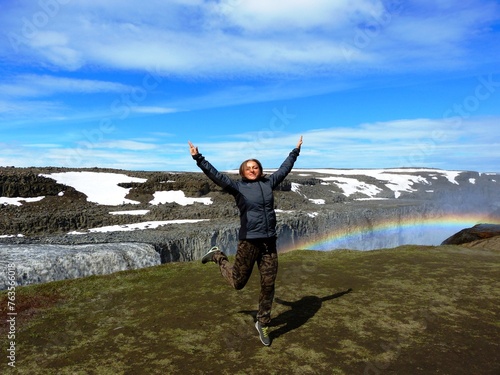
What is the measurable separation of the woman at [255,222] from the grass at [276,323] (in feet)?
2.88

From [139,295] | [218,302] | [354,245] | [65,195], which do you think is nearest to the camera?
[218,302]

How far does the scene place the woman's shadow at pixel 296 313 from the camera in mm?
7166

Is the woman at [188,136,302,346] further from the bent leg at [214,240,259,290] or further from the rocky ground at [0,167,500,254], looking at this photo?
the rocky ground at [0,167,500,254]

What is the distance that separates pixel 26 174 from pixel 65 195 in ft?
19.1

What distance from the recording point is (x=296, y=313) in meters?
7.95

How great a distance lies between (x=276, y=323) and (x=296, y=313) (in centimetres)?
68

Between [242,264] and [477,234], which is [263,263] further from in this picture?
[477,234]

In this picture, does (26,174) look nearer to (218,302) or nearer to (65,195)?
(65,195)

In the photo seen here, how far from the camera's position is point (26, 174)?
151 ft

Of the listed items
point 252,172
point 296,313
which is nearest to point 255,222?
point 252,172

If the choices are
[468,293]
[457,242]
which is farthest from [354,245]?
[468,293]

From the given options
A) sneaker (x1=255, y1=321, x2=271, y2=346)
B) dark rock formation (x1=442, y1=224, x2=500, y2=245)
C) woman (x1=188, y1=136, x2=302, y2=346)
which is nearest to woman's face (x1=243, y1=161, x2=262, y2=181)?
woman (x1=188, y1=136, x2=302, y2=346)

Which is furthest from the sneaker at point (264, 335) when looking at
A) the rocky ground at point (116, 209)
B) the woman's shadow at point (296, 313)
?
the rocky ground at point (116, 209)

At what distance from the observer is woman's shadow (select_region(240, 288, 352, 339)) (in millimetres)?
7166
